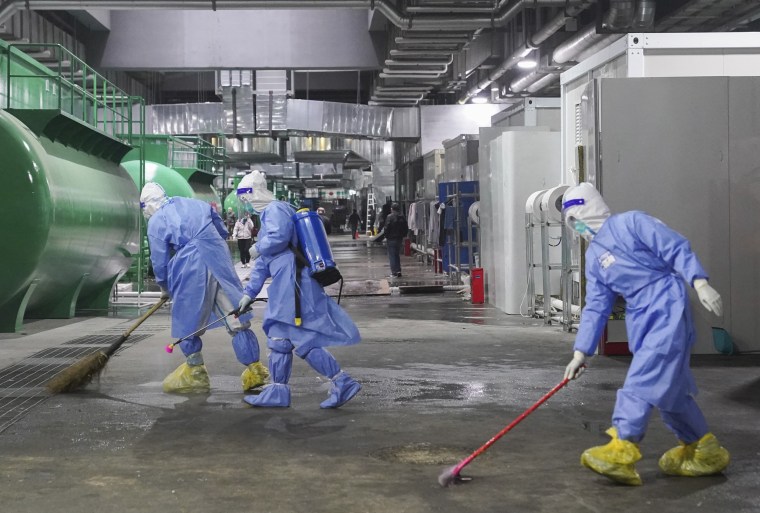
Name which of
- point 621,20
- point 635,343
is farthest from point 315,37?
point 635,343

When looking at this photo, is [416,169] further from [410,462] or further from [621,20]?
[410,462]

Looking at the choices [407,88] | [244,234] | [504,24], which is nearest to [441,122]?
[407,88]

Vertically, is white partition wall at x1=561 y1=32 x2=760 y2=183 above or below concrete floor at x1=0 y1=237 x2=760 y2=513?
above

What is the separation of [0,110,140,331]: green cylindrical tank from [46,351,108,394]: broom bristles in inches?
141

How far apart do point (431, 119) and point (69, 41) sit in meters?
11.1

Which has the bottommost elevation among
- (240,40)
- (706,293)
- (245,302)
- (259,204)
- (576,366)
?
(576,366)

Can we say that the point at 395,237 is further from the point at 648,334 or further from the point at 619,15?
the point at 648,334

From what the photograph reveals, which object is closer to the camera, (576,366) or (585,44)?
(576,366)

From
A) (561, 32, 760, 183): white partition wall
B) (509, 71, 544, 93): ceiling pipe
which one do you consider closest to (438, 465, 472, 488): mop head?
(561, 32, 760, 183): white partition wall

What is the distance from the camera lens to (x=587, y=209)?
5.63 meters

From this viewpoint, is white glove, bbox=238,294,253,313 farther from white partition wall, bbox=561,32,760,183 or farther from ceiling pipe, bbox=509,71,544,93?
ceiling pipe, bbox=509,71,544,93

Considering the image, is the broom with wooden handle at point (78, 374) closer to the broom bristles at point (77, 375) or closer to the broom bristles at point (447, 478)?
the broom bristles at point (77, 375)

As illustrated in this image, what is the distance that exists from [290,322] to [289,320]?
18mm

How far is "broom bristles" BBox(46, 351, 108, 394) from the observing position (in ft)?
25.9
